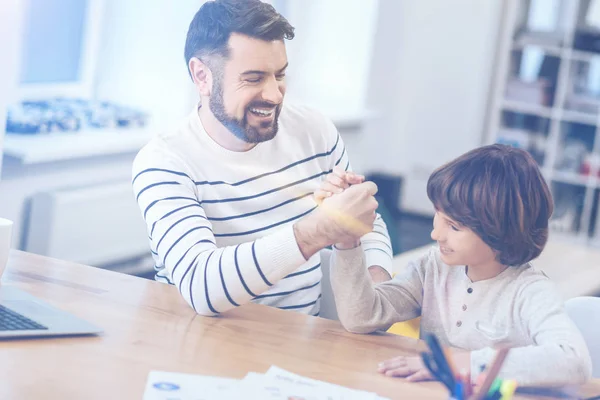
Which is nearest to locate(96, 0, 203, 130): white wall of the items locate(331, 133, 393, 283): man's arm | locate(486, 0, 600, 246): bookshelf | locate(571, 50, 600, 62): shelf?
locate(331, 133, 393, 283): man's arm

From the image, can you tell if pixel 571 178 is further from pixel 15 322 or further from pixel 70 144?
pixel 15 322

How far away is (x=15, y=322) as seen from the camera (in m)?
1.48

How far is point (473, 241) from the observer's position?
62.4 inches

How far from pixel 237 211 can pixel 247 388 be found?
691 millimetres

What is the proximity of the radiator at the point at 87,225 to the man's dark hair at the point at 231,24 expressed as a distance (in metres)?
1.64

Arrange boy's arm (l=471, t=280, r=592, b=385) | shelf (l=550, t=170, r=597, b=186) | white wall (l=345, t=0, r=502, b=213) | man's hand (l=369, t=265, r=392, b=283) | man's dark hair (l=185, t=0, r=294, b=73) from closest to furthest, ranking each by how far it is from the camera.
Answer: boy's arm (l=471, t=280, r=592, b=385) → man's dark hair (l=185, t=0, r=294, b=73) → man's hand (l=369, t=265, r=392, b=283) → shelf (l=550, t=170, r=597, b=186) → white wall (l=345, t=0, r=502, b=213)

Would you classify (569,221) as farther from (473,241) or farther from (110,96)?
(473,241)

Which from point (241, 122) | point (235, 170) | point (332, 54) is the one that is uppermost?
point (332, 54)

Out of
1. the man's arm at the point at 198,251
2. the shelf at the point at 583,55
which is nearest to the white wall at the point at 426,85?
the shelf at the point at 583,55

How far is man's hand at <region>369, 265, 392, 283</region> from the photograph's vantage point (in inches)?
79.8

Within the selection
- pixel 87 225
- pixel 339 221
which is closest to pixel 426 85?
pixel 87 225

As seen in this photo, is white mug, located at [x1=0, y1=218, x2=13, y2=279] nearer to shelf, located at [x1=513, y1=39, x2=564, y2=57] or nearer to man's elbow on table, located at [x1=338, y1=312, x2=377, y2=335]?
man's elbow on table, located at [x1=338, y1=312, x2=377, y2=335]

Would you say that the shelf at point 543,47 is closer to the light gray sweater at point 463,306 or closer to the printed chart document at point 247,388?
the light gray sweater at point 463,306

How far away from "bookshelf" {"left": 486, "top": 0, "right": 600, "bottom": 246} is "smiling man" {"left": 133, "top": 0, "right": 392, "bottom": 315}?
359 cm
